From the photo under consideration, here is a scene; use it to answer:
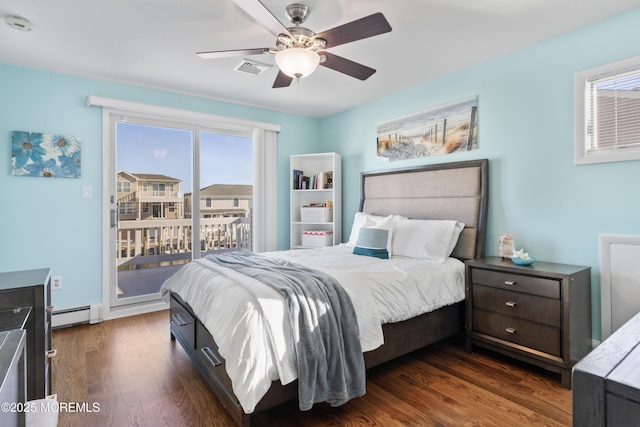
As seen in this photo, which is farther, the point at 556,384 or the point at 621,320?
the point at 621,320

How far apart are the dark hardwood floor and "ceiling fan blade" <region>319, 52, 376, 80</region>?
6.95ft

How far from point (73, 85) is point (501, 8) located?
3725 millimetres

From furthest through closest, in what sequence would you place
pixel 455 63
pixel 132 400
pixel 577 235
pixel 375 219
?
pixel 375 219, pixel 455 63, pixel 577 235, pixel 132 400

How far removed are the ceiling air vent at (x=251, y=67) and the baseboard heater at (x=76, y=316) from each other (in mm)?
2719

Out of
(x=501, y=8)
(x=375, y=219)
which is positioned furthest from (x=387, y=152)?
(x=501, y=8)

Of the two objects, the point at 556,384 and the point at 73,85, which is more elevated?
the point at 73,85

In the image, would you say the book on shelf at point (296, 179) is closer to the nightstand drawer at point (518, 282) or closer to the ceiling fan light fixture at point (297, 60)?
the ceiling fan light fixture at point (297, 60)

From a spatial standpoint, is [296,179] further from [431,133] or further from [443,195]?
[443,195]

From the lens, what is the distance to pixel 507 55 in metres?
2.87

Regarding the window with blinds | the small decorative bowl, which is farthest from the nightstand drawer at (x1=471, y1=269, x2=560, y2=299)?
the window with blinds

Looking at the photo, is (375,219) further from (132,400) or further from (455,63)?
(132,400)

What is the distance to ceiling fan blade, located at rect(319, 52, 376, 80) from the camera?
2204 mm

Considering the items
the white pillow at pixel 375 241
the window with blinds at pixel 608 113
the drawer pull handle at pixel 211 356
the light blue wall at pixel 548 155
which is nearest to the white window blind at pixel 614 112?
the window with blinds at pixel 608 113

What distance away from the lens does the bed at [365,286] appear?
66.2 inches
